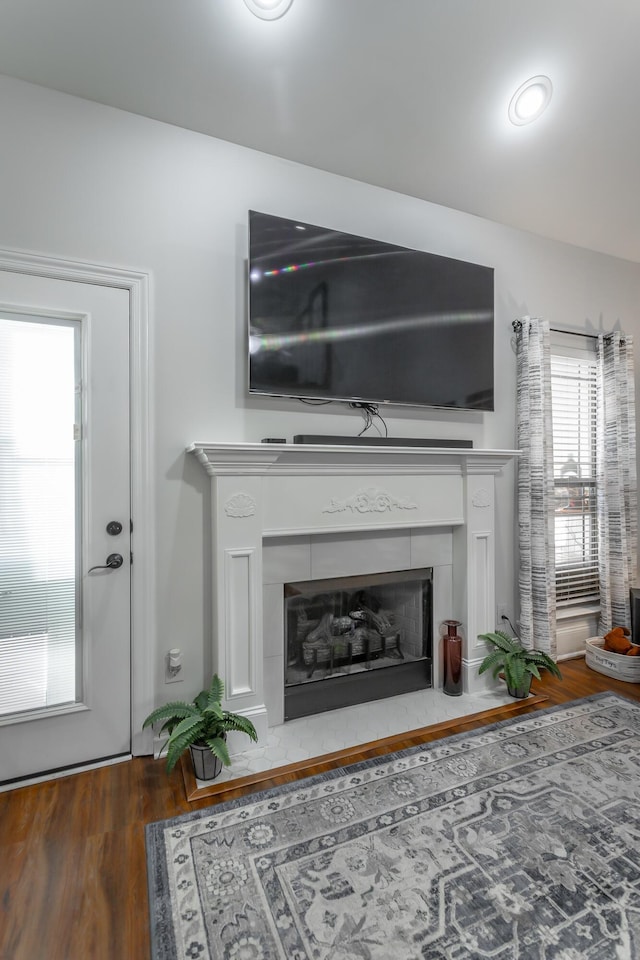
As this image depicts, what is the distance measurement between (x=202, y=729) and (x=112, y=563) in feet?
2.54

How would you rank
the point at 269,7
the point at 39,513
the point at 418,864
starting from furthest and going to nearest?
Result: 1. the point at 39,513
2. the point at 269,7
3. the point at 418,864

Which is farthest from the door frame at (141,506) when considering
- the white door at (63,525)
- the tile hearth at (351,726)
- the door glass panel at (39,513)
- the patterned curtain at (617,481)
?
the patterned curtain at (617,481)

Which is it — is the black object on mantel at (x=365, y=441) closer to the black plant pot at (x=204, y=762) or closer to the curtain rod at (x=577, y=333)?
the curtain rod at (x=577, y=333)

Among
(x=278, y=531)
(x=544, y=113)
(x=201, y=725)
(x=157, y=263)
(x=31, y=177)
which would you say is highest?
(x=544, y=113)

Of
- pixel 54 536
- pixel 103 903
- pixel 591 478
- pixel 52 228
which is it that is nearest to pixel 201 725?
pixel 103 903

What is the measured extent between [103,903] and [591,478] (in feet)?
11.4

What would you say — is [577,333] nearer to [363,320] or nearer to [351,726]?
[363,320]

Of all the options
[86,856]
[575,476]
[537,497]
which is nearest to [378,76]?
[537,497]

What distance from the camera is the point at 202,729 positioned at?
1830 mm

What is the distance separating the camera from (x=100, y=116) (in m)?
1.97

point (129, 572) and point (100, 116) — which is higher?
point (100, 116)

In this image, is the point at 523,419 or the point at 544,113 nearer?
the point at 544,113

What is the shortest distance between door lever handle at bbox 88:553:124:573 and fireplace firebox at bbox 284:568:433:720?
784 millimetres

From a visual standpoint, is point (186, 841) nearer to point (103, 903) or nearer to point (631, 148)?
point (103, 903)
